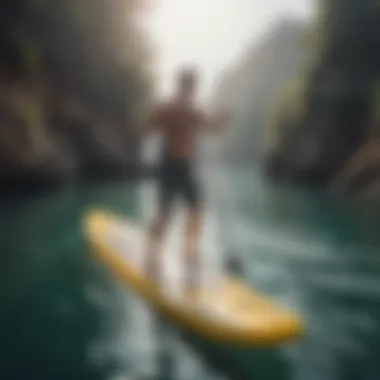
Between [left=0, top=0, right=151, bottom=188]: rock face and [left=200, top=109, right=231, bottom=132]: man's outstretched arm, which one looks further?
[left=0, top=0, right=151, bottom=188]: rock face

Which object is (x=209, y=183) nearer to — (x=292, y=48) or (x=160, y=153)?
(x=160, y=153)

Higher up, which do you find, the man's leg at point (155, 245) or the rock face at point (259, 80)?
the rock face at point (259, 80)

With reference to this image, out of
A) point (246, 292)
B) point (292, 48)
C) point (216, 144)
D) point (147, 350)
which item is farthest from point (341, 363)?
point (292, 48)

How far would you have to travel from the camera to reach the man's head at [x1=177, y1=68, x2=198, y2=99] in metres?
1.27

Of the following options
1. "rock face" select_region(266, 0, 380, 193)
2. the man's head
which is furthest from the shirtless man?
"rock face" select_region(266, 0, 380, 193)

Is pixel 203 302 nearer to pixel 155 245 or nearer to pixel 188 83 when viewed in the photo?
pixel 155 245

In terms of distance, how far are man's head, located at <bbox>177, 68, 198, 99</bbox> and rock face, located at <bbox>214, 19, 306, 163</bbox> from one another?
56 millimetres

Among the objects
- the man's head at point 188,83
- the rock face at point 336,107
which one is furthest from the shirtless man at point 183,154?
the rock face at point 336,107

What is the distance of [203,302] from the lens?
130 cm

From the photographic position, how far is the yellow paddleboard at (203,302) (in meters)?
1.20

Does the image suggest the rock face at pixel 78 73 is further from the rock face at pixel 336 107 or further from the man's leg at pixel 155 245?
the rock face at pixel 336 107

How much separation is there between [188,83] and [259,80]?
153 millimetres

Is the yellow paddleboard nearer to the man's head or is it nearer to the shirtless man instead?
the shirtless man

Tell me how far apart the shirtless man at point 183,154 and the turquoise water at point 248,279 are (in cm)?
4
